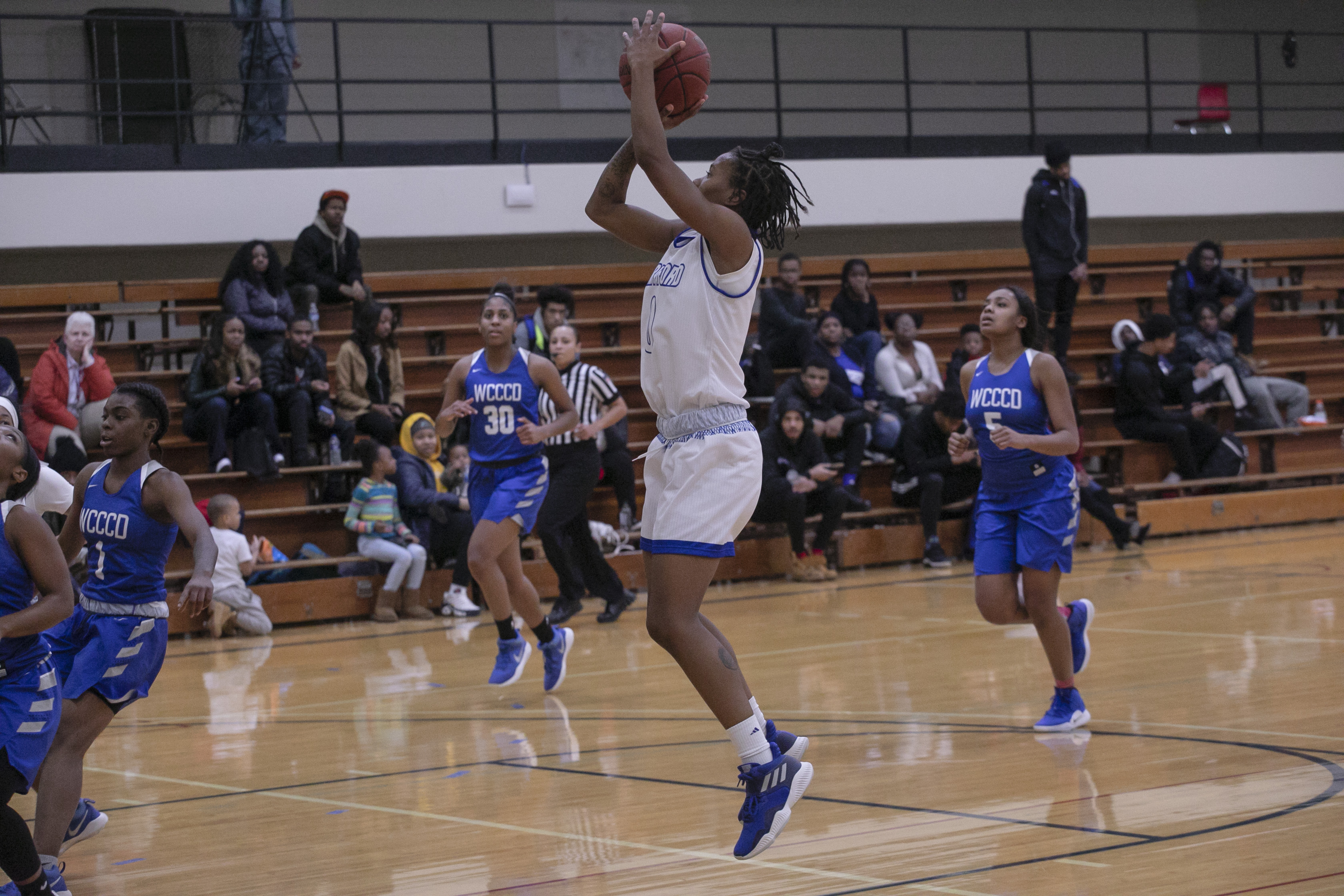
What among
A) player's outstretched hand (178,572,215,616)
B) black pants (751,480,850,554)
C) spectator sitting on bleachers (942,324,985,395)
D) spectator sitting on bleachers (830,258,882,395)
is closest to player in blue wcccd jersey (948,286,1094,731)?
player's outstretched hand (178,572,215,616)

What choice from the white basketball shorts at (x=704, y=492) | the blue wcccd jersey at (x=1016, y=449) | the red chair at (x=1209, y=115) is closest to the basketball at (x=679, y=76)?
the white basketball shorts at (x=704, y=492)

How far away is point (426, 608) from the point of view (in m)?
9.80

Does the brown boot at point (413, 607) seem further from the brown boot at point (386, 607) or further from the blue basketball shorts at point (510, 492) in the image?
the blue basketball shorts at point (510, 492)

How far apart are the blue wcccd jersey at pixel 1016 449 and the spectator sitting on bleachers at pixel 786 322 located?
5.74 metres

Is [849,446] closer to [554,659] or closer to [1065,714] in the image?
[554,659]

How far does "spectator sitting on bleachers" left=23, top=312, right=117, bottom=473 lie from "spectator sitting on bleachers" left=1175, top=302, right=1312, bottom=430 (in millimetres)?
8845

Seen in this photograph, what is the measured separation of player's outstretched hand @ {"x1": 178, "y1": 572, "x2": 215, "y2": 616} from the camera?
3713 mm

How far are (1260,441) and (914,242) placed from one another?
3966mm

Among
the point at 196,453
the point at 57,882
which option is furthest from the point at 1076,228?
the point at 57,882

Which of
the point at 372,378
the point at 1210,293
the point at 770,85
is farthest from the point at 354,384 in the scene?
the point at 1210,293

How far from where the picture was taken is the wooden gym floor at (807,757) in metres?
3.56

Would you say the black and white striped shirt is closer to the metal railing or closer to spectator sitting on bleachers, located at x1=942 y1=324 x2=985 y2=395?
the metal railing

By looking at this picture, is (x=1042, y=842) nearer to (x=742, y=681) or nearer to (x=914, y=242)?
(x=742, y=681)

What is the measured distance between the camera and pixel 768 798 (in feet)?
11.0
